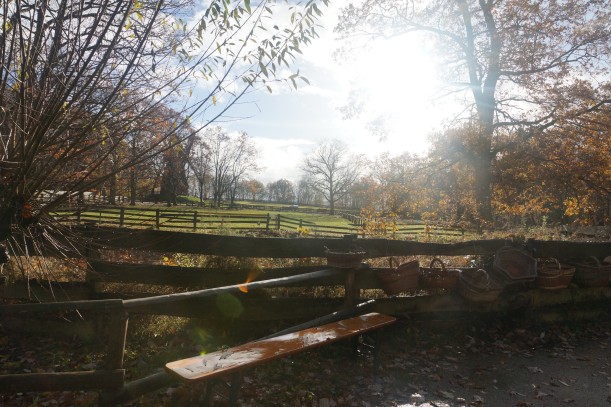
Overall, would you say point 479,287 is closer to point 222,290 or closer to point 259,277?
point 259,277

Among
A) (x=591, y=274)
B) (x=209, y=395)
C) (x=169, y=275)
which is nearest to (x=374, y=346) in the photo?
(x=209, y=395)

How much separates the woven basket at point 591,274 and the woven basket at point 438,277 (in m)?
2.43

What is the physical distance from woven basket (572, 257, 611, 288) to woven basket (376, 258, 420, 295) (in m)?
3.16

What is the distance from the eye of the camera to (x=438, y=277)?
5.26m

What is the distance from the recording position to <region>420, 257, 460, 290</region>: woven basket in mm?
5230

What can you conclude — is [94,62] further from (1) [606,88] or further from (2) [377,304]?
(1) [606,88]

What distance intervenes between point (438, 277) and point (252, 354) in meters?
3.03

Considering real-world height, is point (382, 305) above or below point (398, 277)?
below

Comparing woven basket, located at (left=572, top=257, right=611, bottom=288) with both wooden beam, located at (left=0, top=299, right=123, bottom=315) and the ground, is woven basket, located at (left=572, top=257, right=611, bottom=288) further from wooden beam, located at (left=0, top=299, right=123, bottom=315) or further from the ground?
wooden beam, located at (left=0, top=299, right=123, bottom=315)

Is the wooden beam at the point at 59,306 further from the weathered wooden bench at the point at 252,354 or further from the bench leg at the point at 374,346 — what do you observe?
the bench leg at the point at 374,346

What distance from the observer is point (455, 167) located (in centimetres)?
1345

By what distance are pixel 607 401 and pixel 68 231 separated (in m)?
5.00

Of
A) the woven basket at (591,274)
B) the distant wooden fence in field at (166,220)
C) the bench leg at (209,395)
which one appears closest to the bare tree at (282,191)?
the distant wooden fence in field at (166,220)

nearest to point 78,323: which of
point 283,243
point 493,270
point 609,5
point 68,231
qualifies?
point 68,231
